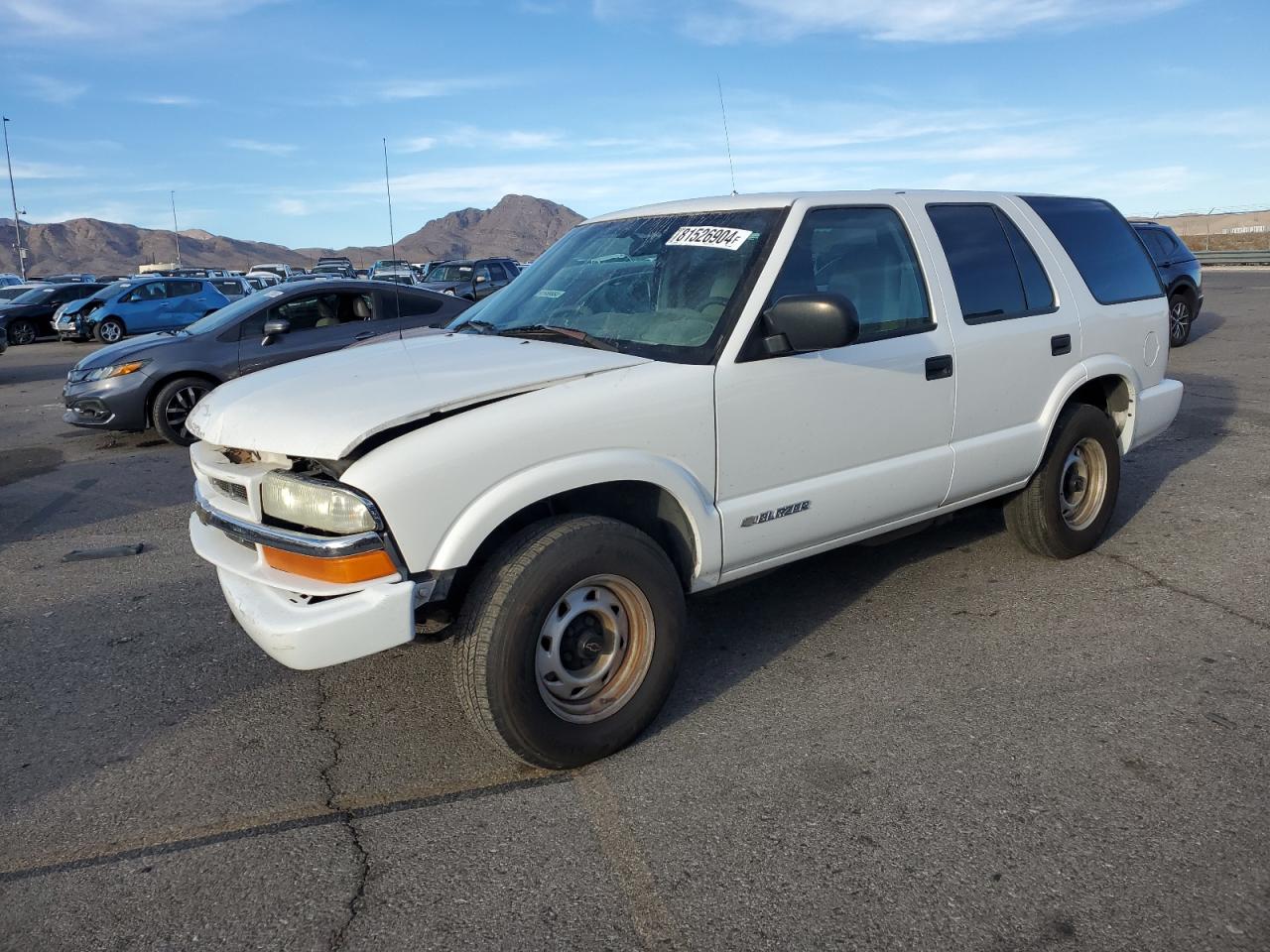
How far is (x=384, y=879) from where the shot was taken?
2.77 meters

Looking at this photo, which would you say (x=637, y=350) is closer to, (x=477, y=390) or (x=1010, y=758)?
(x=477, y=390)

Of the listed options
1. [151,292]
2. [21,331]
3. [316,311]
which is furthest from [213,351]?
[21,331]

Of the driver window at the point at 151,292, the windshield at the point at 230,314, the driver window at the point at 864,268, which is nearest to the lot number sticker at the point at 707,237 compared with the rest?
the driver window at the point at 864,268

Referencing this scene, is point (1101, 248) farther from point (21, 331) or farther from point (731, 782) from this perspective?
point (21, 331)

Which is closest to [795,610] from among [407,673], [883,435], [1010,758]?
[883,435]

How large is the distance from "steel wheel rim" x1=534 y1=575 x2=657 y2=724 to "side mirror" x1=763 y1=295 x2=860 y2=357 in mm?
1035

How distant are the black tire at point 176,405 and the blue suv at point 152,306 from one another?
44.9ft

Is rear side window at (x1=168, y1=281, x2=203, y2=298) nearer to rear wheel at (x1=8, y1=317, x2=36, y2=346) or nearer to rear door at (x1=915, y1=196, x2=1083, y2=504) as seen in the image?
rear wheel at (x1=8, y1=317, x2=36, y2=346)

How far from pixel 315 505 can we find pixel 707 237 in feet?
6.17

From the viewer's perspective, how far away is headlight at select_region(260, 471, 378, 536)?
9.53 feet

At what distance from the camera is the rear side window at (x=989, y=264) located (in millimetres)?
4465

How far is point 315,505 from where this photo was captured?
118 inches

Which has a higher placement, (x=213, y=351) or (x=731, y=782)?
(x=213, y=351)

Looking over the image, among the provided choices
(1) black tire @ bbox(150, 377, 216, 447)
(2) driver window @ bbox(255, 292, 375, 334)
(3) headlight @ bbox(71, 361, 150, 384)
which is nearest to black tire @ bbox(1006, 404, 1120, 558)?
(2) driver window @ bbox(255, 292, 375, 334)
